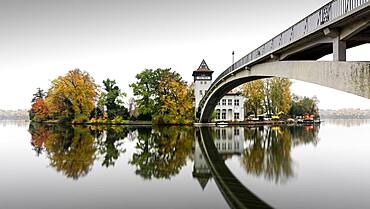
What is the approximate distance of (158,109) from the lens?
50.5 m

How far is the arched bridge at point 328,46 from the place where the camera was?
838 centimetres

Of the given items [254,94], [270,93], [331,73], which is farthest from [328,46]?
[270,93]

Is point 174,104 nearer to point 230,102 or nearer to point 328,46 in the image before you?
point 230,102

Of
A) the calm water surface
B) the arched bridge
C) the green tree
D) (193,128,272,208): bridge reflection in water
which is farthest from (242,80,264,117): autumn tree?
(193,128,272,208): bridge reflection in water

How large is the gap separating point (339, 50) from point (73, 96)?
4737 cm

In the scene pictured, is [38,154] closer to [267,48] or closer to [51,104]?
[267,48]

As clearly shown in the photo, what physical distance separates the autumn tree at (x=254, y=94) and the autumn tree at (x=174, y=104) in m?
15.0

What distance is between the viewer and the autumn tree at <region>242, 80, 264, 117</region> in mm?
57375

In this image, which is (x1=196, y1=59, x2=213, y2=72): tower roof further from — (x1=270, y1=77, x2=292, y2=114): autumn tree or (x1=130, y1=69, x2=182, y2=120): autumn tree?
(x1=270, y1=77, x2=292, y2=114): autumn tree

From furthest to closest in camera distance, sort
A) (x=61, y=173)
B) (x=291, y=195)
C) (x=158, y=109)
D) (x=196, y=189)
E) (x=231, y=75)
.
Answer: (x=158, y=109)
(x=231, y=75)
(x=61, y=173)
(x=196, y=189)
(x=291, y=195)

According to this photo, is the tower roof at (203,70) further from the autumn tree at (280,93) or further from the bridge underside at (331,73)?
the bridge underside at (331,73)

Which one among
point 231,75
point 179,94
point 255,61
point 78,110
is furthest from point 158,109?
point 255,61

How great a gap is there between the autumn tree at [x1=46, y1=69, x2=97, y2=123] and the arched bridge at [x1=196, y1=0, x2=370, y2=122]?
4010cm

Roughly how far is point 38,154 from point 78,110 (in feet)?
123
